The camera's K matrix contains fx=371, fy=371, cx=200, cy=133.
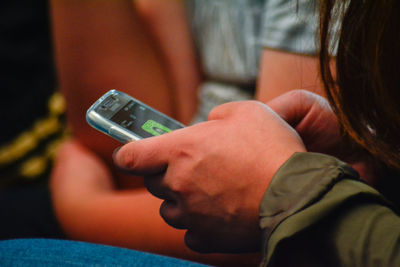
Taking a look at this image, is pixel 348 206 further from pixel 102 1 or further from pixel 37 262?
pixel 102 1

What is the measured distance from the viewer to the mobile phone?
252 mm

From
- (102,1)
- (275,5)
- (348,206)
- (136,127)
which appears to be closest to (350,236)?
(348,206)

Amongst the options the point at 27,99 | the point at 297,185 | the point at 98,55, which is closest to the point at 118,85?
the point at 98,55

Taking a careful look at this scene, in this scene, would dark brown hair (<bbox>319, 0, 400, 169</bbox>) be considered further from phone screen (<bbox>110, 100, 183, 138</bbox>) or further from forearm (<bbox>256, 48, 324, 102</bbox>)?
phone screen (<bbox>110, 100, 183, 138</bbox>)

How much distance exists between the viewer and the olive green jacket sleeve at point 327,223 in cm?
20

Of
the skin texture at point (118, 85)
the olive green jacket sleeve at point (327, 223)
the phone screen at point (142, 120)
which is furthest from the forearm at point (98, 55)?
the olive green jacket sleeve at point (327, 223)

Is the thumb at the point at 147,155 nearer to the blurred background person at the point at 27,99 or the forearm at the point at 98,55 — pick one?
the forearm at the point at 98,55

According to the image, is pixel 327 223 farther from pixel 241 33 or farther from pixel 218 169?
pixel 241 33

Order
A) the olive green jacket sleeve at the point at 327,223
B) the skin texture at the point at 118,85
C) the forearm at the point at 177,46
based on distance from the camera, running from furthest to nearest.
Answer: the forearm at the point at 177,46
the skin texture at the point at 118,85
the olive green jacket sleeve at the point at 327,223

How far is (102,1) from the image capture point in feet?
1.39

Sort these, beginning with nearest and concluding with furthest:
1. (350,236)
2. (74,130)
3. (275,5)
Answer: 1. (350,236)
2. (275,5)
3. (74,130)

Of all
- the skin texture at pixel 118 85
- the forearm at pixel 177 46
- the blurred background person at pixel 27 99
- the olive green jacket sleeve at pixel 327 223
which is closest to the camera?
the olive green jacket sleeve at pixel 327 223

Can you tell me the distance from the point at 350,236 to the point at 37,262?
0.20 m

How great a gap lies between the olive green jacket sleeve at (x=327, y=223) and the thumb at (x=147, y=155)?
7 centimetres
